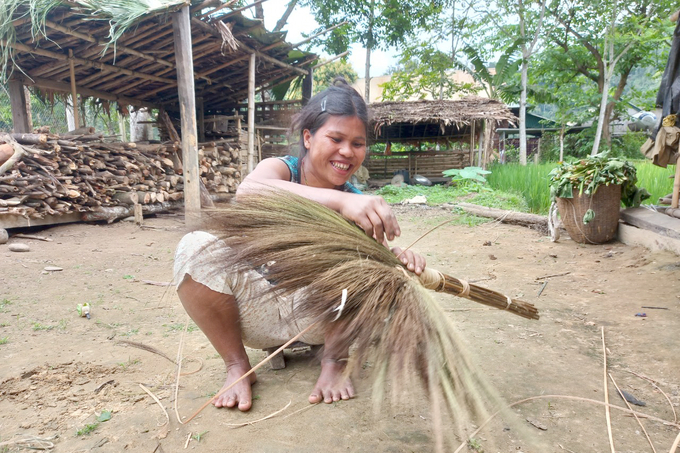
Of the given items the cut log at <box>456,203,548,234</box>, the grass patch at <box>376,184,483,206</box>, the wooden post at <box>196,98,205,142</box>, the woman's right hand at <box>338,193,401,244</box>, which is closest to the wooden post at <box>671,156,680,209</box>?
the cut log at <box>456,203,548,234</box>

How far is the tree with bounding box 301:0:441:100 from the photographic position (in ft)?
35.6

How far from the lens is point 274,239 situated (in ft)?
3.44

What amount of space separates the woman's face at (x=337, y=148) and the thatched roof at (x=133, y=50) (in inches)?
149

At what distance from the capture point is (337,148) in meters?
1.53

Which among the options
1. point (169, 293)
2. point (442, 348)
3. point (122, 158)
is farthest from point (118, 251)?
point (442, 348)

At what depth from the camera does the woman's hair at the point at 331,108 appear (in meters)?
1.52

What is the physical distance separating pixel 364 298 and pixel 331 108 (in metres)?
0.84

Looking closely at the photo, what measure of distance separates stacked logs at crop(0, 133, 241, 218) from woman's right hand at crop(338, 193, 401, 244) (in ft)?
15.2

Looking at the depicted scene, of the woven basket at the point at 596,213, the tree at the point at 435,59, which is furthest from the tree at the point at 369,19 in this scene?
the woven basket at the point at 596,213

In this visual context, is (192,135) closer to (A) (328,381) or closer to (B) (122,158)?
(B) (122,158)

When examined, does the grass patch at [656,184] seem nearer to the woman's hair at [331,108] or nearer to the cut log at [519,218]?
the cut log at [519,218]

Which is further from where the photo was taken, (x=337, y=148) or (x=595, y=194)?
(x=595, y=194)

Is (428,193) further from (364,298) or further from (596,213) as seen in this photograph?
(364,298)

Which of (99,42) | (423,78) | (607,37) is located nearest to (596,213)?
(99,42)
